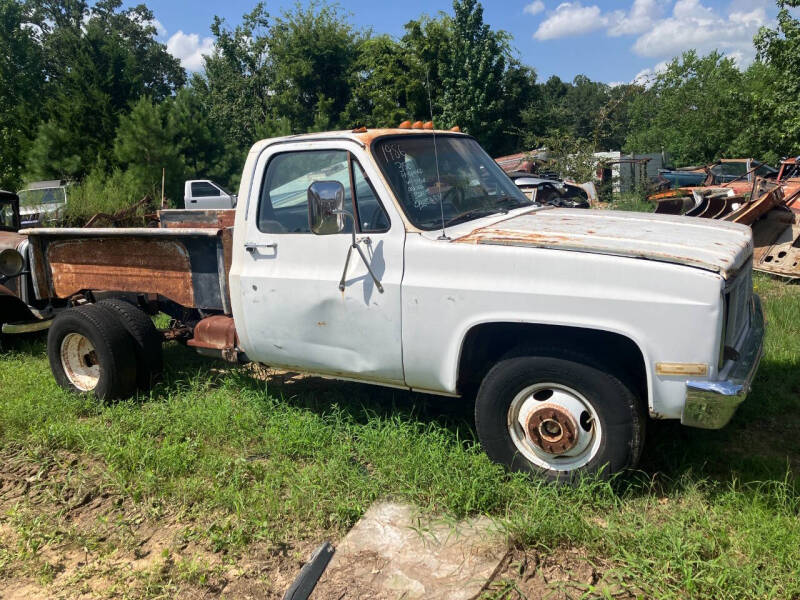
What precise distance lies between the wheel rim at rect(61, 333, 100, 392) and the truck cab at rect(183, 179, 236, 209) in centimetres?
1264

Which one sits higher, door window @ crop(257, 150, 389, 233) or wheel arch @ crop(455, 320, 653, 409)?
door window @ crop(257, 150, 389, 233)

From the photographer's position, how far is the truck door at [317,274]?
3777mm

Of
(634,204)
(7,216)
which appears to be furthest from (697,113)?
(7,216)

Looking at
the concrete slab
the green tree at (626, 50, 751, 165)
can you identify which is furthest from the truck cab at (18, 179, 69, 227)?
the green tree at (626, 50, 751, 165)

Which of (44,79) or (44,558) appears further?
(44,79)

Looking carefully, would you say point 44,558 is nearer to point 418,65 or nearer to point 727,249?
point 727,249

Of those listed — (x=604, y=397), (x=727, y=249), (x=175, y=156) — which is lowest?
(x=604, y=397)

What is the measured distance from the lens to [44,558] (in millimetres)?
3354

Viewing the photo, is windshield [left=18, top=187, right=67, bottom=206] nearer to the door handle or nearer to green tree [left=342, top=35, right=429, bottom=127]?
the door handle

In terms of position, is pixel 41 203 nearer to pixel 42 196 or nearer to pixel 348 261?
pixel 42 196

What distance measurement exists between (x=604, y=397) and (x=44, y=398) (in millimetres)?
4270

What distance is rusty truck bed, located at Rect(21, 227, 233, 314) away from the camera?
15.3ft

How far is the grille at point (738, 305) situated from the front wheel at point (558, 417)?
1.99ft

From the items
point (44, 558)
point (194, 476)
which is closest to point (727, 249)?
point (194, 476)
